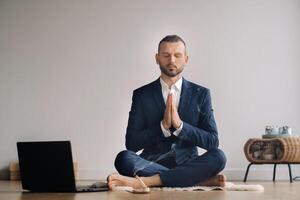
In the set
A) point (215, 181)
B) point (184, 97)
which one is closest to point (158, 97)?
point (184, 97)

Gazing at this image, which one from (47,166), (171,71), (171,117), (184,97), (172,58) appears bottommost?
(47,166)

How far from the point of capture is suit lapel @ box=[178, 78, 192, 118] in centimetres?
544

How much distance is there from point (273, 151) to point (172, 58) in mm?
1571

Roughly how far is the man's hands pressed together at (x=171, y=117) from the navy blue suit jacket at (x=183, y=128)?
52mm

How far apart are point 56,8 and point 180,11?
4.66 ft

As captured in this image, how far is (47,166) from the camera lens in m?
4.48

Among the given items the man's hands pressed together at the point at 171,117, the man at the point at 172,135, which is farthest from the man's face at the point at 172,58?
the man's hands pressed together at the point at 171,117

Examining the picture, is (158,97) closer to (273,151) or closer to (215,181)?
(215,181)

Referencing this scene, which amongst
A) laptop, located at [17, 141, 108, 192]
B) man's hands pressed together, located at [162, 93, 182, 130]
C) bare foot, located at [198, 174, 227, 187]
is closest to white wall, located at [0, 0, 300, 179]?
man's hands pressed together, located at [162, 93, 182, 130]

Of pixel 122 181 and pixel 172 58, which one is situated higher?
pixel 172 58

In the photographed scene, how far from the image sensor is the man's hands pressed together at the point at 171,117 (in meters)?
Result: 5.37

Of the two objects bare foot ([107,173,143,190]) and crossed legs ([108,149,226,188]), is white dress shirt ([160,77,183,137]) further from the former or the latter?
bare foot ([107,173,143,190])

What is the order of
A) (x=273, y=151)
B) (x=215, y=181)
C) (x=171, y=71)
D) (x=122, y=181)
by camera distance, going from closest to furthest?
(x=122, y=181) < (x=215, y=181) < (x=171, y=71) < (x=273, y=151)

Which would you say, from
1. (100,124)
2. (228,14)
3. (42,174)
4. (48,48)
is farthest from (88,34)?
(42,174)
